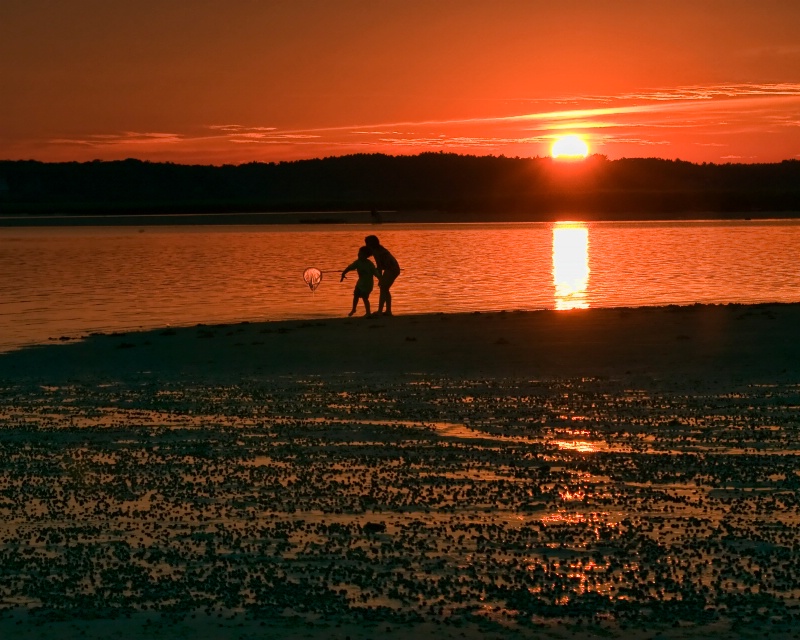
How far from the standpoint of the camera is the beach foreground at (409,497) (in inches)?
268

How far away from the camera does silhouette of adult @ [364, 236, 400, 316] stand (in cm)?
2401

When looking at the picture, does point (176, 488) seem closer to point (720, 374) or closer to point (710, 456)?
point (710, 456)

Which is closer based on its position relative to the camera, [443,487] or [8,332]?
[443,487]

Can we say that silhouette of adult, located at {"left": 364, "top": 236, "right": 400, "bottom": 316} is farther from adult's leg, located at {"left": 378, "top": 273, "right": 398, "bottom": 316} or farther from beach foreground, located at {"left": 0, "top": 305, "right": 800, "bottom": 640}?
beach foreground, located at {"left": 0, "top": 305, "right": 800, "bottom": 640}

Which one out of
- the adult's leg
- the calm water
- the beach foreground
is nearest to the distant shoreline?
the calm water

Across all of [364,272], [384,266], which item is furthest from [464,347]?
[364,272]

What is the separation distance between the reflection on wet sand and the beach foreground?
3 centimetres

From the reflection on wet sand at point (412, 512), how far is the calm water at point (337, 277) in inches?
452

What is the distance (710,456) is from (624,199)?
140820 mm

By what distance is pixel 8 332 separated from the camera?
24062mm

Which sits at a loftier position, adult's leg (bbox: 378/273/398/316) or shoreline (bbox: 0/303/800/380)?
adult's leg (bbox: 378/273/398/316)

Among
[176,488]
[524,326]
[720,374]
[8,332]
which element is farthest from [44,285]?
[176,488]

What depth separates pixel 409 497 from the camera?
9.38 m

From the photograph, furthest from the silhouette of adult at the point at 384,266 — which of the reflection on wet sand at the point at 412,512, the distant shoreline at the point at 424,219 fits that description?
the distant shoreline at the point at 424,219
